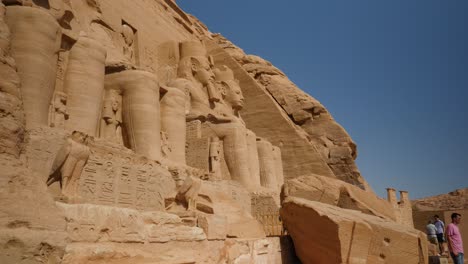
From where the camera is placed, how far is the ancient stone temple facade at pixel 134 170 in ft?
7.16

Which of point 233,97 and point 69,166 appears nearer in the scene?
point 69,166

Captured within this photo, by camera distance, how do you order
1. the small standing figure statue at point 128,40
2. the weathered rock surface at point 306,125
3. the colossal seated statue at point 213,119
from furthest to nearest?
the weathered rock surface at point 306,125
the small standing figure statue at point 128,40
the colossal seated statue at point 213,119

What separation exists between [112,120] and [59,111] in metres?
1.32

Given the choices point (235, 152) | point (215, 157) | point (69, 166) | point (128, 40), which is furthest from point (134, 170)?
point (128, 40)

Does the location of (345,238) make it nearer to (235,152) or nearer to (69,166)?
(69,166)

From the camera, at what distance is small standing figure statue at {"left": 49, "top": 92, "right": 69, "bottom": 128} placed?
16.3ft

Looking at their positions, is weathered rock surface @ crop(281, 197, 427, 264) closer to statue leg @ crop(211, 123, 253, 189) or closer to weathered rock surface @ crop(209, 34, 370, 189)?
statue leg @ crop(211, 123, 253, 189)

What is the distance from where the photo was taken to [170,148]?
7141 millimetres

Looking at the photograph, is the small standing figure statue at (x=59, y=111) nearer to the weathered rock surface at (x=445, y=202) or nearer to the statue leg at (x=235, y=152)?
the statue leg at (x=235, y=152)

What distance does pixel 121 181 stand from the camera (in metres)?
4.57

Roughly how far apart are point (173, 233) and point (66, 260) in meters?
1.01

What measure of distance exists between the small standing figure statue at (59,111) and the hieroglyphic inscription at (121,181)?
32.0 inches

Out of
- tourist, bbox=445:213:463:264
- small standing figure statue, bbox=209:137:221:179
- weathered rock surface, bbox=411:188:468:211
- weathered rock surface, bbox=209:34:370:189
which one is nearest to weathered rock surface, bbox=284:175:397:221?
tourist, bbox=445:213:463:264

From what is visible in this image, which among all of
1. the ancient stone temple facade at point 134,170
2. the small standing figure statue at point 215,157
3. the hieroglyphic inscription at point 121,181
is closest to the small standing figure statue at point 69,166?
the ancient stone temple facade at point 134,170
